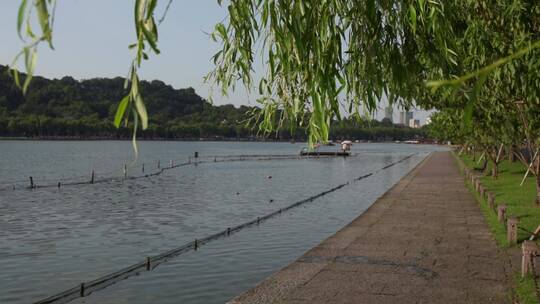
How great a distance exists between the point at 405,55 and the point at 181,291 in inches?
374

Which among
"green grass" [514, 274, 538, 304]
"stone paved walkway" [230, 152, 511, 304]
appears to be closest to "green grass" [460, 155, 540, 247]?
"stone paved walkway" [230, 152, 511, 304]

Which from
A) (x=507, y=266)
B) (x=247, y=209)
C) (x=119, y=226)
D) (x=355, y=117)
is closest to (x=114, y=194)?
(x=247, y=209)

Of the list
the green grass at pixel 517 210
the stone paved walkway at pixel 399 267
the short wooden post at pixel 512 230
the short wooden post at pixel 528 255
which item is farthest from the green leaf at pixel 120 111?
the short wooden post at pixel 512 230

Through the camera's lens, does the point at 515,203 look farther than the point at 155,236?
Yes

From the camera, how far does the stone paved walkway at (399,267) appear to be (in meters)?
10.5

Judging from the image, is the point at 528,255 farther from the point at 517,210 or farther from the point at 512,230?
the point at 517,210

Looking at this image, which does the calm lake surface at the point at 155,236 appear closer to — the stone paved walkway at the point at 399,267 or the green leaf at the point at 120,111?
the stone paved walkway at the point at 399,267

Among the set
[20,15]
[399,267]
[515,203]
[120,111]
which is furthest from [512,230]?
[20,15]

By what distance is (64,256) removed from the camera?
62.7 ft

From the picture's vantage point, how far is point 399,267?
12.8 metres

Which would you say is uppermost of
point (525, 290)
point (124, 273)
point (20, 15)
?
point (20, 15)

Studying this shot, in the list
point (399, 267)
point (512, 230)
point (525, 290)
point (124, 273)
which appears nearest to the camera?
point (525, 290)

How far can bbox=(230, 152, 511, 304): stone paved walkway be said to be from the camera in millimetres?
10500

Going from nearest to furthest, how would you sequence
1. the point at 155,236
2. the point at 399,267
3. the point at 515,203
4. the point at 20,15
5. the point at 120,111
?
1. the point at 20,15
2. the point at 120,111
3. the point at 399,267
4. the point at 155,236
5. the point at 515,203
